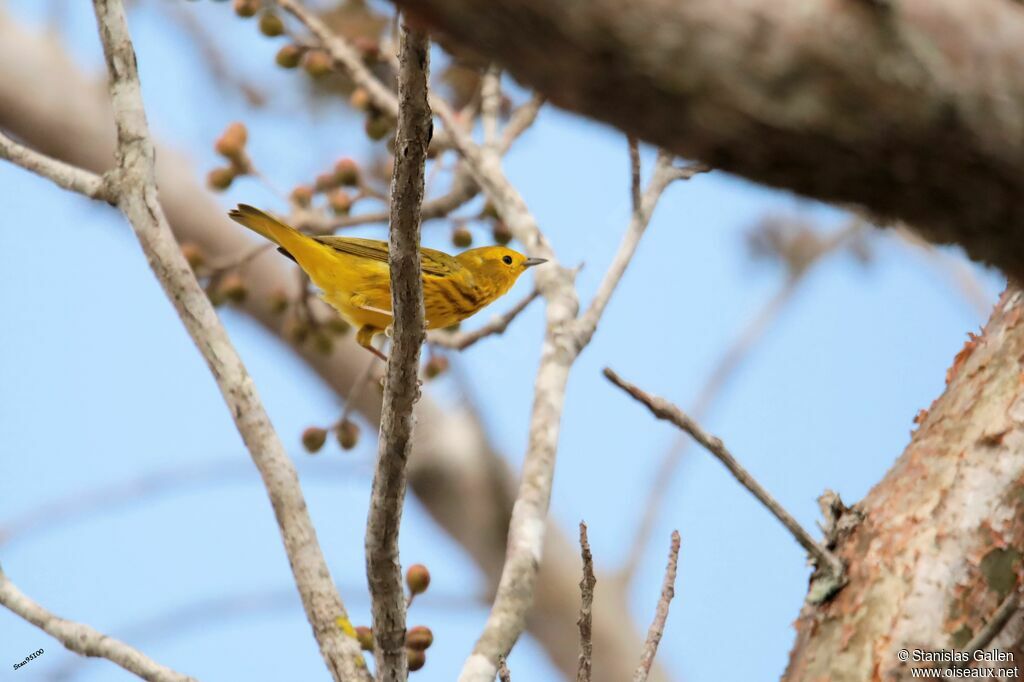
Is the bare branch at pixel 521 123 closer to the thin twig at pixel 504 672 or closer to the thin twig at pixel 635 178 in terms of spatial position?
the thin twig at pixel 635 178

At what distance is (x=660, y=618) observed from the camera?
2.70m

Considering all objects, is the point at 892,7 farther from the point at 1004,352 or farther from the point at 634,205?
the point at 634,205

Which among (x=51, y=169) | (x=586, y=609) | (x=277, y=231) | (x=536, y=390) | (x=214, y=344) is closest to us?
(x=586, y=609)

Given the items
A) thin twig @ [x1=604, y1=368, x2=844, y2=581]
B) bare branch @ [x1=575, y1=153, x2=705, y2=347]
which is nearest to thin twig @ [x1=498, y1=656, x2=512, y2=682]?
thin twig @ [x1=604, y1=368, x2=844, y2=581]

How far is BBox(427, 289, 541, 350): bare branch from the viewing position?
14.4 ft

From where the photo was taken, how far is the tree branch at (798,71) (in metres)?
1.03

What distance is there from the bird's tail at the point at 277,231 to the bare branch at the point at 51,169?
1571 mm

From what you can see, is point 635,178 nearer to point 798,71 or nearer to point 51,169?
point 51,169

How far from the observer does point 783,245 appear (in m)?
9.41

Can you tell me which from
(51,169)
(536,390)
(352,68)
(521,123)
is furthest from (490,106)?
(51,169)

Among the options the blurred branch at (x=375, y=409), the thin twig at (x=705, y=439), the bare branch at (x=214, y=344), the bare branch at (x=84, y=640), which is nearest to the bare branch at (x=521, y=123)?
the bare branch at (x=214, y=344)

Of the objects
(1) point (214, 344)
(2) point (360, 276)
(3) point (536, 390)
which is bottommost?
(1) point (214, 344)

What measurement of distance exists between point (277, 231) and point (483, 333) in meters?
1.37

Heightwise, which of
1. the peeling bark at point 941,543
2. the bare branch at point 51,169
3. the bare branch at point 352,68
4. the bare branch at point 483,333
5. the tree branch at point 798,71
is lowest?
the tree branch at point 798,71
